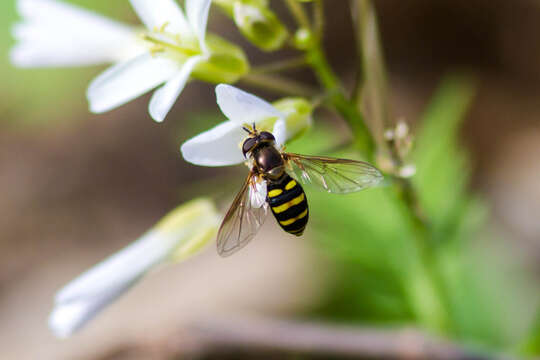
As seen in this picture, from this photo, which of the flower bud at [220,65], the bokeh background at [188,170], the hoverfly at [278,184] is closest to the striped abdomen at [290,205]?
the hoverfly at [278,184]

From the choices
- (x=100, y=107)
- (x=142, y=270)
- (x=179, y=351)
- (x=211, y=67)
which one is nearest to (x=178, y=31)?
(x=211, y=67)

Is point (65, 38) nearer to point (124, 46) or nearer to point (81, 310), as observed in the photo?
point (124, 46)

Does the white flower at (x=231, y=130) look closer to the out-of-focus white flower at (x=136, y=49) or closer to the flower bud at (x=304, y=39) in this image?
the out-of-focus white flower at (x=136, y=49)

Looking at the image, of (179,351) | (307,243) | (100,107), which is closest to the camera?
(100,107)

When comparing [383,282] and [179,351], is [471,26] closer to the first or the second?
[383,282]

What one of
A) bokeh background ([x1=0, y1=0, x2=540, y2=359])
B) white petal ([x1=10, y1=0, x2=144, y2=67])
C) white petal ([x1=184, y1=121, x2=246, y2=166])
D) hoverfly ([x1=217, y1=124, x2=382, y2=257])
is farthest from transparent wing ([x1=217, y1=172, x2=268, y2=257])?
bokeh background ([x1=0, y1=0, x2=540, y2=359])
